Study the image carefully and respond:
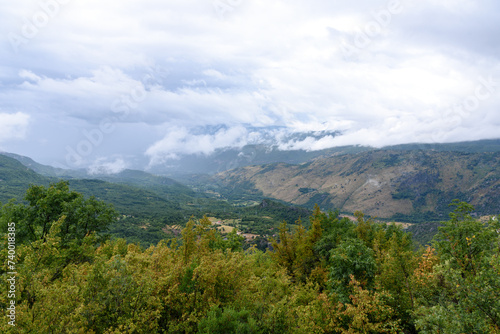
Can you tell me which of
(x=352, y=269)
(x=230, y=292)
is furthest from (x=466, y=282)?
(x=230, y=292)

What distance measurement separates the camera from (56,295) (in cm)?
1478

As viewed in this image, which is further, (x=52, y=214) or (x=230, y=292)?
(x=52, y=214)

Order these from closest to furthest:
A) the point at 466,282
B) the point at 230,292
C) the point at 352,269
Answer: the point at 466,282, the point at 230,292, the point at 352,269

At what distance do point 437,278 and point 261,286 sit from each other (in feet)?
60.3

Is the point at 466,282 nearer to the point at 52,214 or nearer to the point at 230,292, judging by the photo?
the point at 230,292

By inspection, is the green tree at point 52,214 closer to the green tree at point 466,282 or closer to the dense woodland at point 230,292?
the dense woodland at point 230,292

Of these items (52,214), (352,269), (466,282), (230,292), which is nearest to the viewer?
(466,282)

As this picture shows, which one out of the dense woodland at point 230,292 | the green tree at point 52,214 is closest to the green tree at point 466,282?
the dense woodland at point 230,292

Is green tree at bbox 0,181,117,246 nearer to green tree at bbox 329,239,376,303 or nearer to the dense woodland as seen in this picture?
the dense woodland

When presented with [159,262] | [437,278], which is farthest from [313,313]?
[159,262]

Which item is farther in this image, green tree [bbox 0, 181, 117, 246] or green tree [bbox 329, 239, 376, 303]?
green tree [bbox 0, 181, 117, 246]

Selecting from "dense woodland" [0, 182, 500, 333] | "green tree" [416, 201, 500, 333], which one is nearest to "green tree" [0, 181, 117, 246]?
"dense woodland" [0, 182, 500, 333]

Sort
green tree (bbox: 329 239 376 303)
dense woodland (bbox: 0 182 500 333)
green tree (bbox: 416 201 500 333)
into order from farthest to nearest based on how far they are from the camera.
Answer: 1. green tree (bbox: 329 239 376 303)
2. green tree (bbox: 416 201 500 333)
3. dense woodland (bbox: 0 182 500 333)

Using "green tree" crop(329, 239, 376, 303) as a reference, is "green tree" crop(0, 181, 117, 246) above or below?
above
